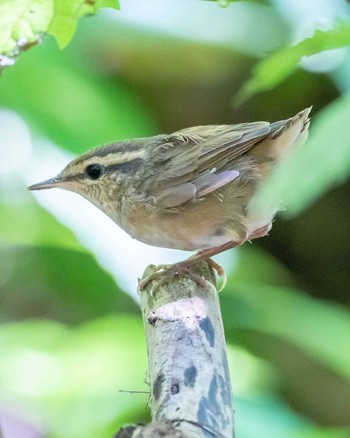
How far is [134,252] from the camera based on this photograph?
3.97 metres

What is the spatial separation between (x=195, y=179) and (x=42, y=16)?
4.05 feet

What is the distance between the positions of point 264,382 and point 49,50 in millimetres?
2213

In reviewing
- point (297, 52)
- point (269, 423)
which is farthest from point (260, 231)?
point (297, 52)

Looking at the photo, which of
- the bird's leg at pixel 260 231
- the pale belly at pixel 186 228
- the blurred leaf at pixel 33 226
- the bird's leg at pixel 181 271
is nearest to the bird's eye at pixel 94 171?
the pale belly at pixel 186 228

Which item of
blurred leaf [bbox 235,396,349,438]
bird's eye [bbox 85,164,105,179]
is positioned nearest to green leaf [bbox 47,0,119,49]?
bird's eye [bbox 85,164,105,179]

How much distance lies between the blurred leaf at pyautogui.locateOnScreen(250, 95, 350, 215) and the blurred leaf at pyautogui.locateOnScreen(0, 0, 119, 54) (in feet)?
2.61

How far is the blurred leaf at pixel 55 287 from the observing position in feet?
14.0

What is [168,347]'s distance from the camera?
1.85 meters

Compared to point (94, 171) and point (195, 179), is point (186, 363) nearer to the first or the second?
point (195, 179)

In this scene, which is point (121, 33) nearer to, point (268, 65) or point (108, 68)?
point (108, 68)

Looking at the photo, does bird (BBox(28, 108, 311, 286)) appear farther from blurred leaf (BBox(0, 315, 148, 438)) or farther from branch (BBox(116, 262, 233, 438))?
blurred leaf (BBox(0, 315, 148, 438))

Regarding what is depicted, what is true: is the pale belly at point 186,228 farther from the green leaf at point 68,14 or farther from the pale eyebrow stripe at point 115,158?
the green leaf at point 68,14

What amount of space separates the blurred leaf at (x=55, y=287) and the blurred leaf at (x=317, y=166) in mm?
3524

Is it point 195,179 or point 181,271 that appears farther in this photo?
point 195,179
